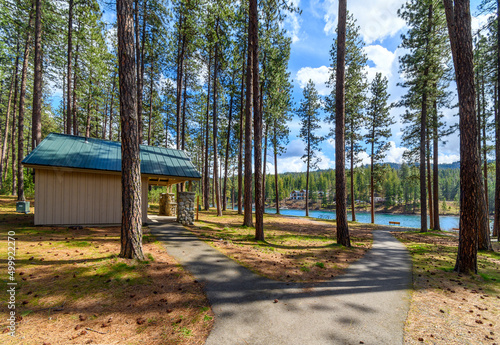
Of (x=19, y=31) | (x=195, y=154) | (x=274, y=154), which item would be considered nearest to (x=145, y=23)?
(x=19, y=31)

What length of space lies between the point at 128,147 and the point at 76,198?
645 cm

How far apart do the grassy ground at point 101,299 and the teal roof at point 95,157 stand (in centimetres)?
378

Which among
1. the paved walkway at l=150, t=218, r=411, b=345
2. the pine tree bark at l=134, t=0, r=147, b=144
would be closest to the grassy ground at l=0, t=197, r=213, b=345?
the paved walkway at l=150, t=218, r=411, b=345

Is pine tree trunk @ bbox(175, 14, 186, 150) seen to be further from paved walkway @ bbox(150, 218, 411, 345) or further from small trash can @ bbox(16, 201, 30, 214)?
paved walkway @ bbox(150, 218, 411, 345)

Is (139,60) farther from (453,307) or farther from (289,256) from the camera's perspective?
(453,307)

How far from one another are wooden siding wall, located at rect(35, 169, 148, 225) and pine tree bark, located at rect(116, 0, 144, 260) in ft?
19.1

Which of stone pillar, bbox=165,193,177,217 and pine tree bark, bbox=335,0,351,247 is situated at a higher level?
pine tree bark, bbox=335,0,351,247

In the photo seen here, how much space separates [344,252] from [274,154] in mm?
16752

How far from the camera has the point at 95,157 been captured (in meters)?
9.23

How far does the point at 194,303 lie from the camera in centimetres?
331

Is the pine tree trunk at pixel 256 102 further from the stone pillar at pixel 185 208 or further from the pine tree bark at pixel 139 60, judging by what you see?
the pine tree bark at pixel 139 60

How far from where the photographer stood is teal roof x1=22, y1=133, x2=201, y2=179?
26.9 ft

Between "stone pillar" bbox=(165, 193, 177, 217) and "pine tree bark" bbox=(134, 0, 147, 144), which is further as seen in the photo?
"stone pillar" bbox=(165, 193, 177, 217)

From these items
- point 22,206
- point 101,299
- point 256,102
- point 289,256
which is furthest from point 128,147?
point 22,206
